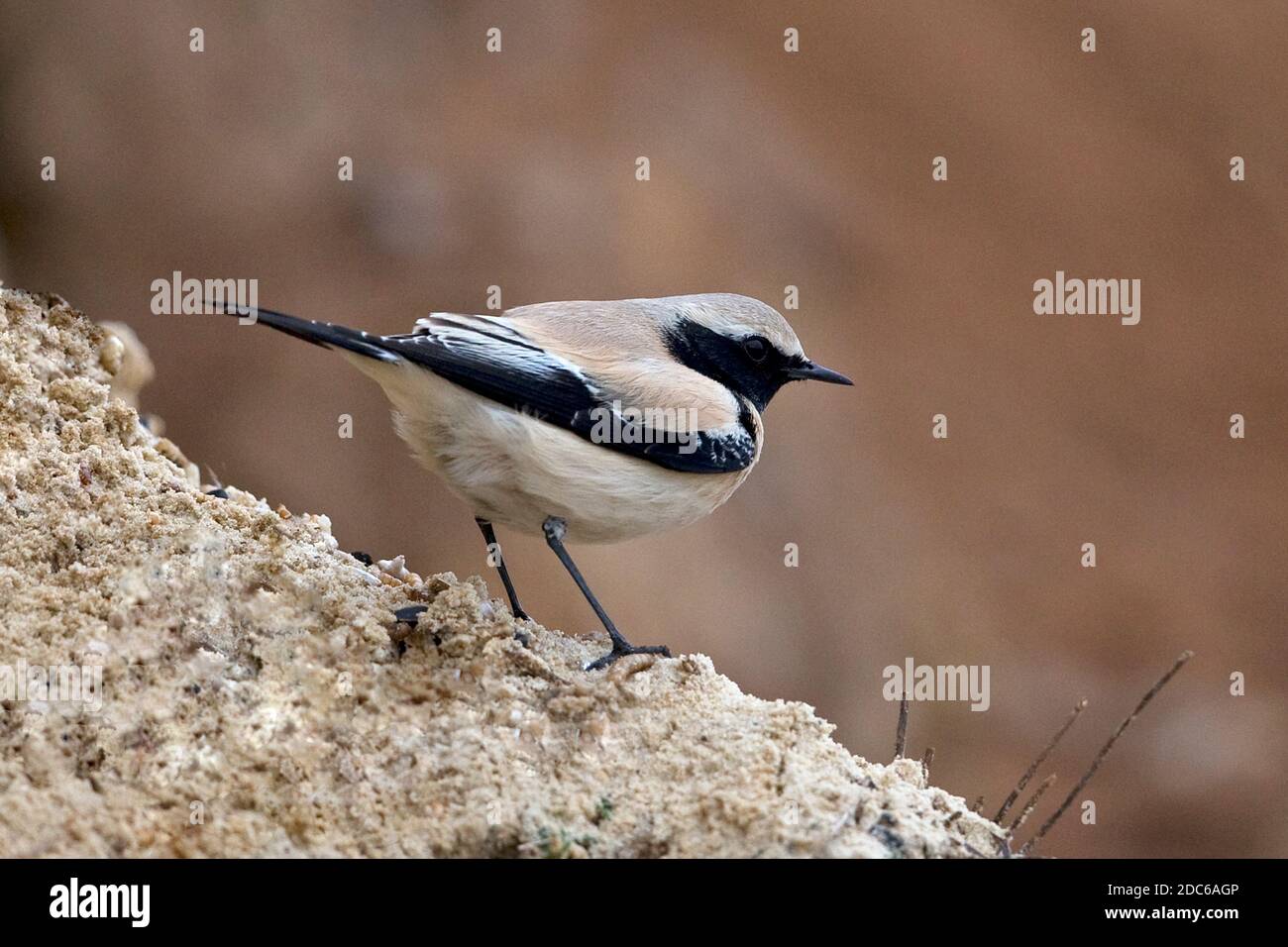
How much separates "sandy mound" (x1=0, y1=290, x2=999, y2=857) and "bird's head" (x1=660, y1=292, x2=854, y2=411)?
1612mm

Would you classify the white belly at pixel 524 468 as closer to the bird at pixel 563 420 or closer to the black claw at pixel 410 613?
the bird at pixel 563 420

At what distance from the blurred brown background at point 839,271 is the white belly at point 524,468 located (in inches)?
340

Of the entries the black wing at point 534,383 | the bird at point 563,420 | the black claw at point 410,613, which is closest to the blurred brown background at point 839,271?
the bird at point 563,420

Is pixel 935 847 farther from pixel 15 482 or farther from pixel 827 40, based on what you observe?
pixel 827 40

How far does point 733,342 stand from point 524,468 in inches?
55.1

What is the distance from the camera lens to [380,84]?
689 inches

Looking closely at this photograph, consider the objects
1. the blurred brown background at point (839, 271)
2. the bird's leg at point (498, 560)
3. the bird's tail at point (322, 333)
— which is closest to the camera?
the bird's tail at point (322, 333)

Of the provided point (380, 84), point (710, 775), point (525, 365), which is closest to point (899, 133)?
point (380, 84)

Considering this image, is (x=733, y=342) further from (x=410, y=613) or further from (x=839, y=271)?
(x=839, y=271)

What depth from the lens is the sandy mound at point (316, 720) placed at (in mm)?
3988

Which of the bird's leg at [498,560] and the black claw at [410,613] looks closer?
the black claw at [410,613]

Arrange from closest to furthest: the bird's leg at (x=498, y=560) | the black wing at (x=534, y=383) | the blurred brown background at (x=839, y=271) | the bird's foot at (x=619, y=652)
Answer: the bird's foot at (x=619, y=652) < the black wing at (x=534, y=383) < the bird's leg at (x=498, y=560) < the blurred brown background at (x=839, y=271)

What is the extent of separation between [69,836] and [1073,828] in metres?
13.6

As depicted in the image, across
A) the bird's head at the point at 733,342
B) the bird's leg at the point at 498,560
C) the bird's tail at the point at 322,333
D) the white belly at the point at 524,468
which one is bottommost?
the bird's leg at the point at 498,560
